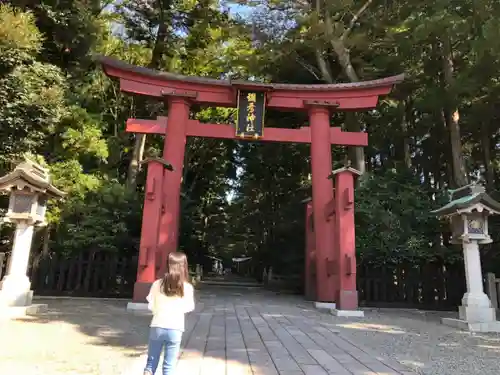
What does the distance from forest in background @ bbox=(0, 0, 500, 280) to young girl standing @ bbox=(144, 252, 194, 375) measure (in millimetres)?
8968

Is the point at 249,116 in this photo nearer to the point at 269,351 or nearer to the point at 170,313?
the point at 269,351

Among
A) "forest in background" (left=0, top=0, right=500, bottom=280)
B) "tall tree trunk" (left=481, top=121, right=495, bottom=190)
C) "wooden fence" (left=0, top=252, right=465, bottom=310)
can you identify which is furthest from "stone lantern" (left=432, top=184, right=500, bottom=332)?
"tall tree trunk" (left=481, top=121, right=495, bottom=190)

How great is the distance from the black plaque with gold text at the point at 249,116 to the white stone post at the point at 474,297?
5966 millimetres

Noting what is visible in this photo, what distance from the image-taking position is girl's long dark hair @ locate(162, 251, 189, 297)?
9.70 feet

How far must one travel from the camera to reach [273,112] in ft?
54.6

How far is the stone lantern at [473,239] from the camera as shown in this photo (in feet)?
25.2

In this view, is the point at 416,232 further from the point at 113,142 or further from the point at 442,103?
the point at 113,142

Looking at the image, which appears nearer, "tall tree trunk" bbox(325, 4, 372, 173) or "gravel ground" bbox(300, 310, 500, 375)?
"gravel ground" bbox(300, 310, 500, 375)

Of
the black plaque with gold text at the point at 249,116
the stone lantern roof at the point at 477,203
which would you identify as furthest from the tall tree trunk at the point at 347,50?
the stone lantern roof at the point at 477,203

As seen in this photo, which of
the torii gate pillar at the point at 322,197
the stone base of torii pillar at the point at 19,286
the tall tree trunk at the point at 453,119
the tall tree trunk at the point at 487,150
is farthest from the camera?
the tall tree trunk at the point at 487,150

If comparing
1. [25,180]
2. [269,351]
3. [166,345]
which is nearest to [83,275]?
[25,180]

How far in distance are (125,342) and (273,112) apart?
1287 cm

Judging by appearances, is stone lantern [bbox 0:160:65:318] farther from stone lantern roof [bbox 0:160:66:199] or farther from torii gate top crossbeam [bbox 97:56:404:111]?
torii gate top crossbeam [bbox 97:56:404:111]

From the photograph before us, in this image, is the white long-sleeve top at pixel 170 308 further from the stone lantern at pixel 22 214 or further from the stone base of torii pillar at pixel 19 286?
the stone lantern at pixel 22 214
